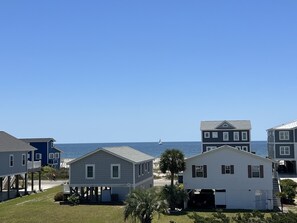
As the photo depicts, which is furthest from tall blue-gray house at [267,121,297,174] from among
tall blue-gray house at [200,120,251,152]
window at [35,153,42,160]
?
window at [35,153,42,160]

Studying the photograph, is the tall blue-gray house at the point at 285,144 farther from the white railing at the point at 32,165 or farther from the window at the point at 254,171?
the white railing at the point at 32,165

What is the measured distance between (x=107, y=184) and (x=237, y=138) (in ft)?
116

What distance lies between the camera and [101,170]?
44.3 metres

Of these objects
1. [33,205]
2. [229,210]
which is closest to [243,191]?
[229,210]

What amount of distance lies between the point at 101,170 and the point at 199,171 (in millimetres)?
10281

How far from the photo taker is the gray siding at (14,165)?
4728 centimetres

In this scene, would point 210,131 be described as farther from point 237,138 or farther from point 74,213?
point 74,213

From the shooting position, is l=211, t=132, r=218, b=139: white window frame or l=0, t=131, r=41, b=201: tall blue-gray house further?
l=211, t=132, r=218, b=139: white window frame

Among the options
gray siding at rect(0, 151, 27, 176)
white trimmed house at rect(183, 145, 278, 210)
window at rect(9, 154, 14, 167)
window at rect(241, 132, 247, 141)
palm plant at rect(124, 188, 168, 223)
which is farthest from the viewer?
window at rect(241, 132, 247, 141)

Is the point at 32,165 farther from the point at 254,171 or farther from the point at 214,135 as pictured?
the point at 214,135

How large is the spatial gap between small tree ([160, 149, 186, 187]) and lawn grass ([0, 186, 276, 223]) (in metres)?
4.63

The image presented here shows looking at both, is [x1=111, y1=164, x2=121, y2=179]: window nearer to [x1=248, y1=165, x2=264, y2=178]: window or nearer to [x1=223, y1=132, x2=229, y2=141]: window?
[x1=248, y1=165, x2=264, y2=178]: window

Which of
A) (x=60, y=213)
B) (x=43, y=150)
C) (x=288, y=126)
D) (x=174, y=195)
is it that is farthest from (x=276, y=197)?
(x=43, y=150)

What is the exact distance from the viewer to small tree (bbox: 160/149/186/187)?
4178cm
